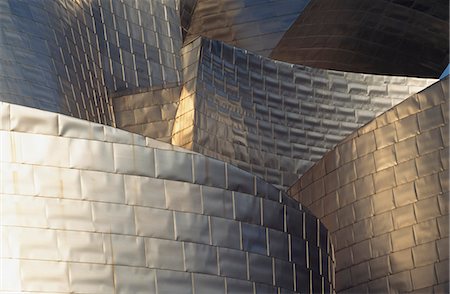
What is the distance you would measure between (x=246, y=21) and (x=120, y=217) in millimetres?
11022

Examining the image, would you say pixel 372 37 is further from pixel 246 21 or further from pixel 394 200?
pixel 394 200

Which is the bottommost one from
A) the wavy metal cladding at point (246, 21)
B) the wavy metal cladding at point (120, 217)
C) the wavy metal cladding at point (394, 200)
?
the wavy metal cladding at point (120, 217)

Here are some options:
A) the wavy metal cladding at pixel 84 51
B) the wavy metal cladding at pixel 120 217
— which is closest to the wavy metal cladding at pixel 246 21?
the wavy metal cladding at pixel 84 51

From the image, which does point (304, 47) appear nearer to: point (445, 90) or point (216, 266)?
point (445, 90)

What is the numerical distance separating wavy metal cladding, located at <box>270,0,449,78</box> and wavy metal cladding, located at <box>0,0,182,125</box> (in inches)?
88.3

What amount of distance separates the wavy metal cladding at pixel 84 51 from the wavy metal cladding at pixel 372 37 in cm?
224

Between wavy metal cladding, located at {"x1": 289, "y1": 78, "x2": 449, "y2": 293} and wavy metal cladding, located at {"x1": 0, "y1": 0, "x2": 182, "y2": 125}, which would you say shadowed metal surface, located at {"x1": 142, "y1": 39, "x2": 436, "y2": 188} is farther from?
wavy metal cladding, located at {"x1": 289, "y1": 78, "x2": 449, "y2": 293}

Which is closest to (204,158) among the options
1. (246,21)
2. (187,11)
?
(187,11)

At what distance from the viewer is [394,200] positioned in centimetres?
1961

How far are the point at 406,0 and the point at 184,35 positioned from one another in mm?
4459

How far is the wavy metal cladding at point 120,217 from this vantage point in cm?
1418

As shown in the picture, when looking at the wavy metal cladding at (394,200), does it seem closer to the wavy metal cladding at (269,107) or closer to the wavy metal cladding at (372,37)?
the wavy metal cladding at (269,107)

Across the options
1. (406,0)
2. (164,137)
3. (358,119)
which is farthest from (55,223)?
(406,0)

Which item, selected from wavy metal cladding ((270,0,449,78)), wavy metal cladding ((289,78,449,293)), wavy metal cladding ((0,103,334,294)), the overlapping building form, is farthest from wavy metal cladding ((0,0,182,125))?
wavy metal cladding ((0,103,334,294))
